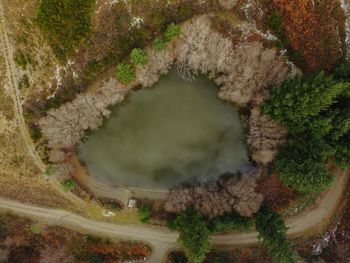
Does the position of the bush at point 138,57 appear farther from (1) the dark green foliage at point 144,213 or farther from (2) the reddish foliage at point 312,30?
(1) the dark green foliage at point 144,213

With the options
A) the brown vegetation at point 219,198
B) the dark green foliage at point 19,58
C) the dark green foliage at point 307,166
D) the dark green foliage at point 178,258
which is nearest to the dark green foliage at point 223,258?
the dark green foliage at point 178,258

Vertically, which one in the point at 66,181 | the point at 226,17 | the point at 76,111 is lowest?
the point at 66,181

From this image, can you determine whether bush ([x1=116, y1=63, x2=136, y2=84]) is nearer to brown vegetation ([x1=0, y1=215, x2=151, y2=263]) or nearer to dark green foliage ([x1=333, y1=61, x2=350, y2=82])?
brown vegetation ([x1=0, y1=215, x2=151, y2=263])

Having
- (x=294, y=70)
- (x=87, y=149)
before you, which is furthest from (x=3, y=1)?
(x=294, y=70)

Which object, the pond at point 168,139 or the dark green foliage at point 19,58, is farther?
the pond at point 168,139

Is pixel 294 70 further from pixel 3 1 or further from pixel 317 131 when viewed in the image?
pixel 3 1

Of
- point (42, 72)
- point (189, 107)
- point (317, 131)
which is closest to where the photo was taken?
point (317, 131)

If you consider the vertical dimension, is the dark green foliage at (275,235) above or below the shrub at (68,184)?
above

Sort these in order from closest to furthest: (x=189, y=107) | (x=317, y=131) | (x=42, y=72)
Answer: (x=317, y=131) < (x=42, y=72) < (x=189, y=107)
